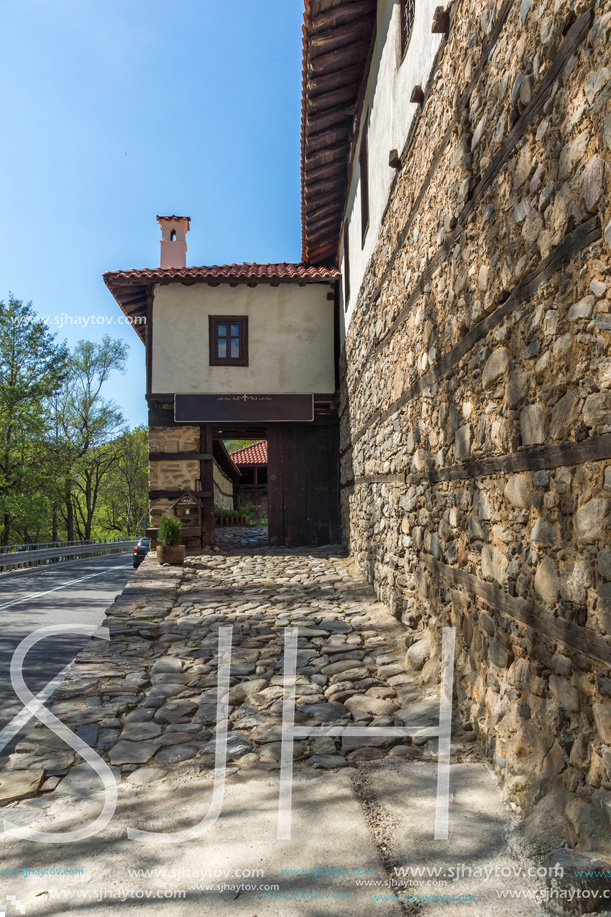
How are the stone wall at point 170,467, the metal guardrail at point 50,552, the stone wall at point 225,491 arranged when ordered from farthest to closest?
the stone wall at point 225,491
the metal guardrail at point 50,552
the stone wall at point 170,467

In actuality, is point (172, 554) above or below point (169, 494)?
below

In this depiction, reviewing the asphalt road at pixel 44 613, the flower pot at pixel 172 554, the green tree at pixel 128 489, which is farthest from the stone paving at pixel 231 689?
the green tree at pixel 128 489

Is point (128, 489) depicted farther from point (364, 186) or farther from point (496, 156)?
point (496, 156)

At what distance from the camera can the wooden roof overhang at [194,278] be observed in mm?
12641

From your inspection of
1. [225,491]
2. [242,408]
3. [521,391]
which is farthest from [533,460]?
[225,491]

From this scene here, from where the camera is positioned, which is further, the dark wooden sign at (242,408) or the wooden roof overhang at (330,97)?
the dark wooden sign at (242,408)

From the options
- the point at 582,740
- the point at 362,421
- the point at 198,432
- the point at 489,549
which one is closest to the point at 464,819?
the point at 582,740

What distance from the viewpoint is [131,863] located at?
2.39m

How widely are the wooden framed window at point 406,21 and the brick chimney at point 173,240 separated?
36.3 feet

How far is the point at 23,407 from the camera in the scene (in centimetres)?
2484

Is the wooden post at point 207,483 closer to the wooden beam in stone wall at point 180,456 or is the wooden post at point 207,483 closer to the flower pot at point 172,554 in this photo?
the wooden beam in stone wall at point 180,456

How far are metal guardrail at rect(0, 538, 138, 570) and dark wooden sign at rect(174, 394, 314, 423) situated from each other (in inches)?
377

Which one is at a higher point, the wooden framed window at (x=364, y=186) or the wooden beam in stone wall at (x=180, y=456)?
the wooden framed window at (x=364, y=186)

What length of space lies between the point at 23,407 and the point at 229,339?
51.1 ft
